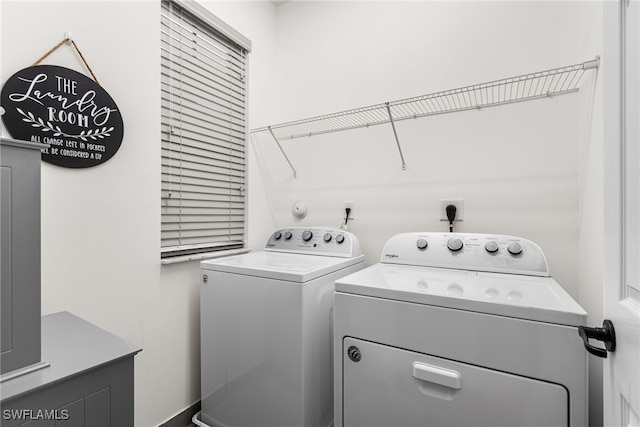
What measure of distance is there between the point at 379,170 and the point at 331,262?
2.27 feet

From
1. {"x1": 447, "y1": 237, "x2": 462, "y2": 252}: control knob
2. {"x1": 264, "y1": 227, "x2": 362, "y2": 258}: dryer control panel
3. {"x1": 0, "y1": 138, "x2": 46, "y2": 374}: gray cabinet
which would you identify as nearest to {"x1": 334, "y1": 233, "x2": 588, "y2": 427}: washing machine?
{"x1": 447, "y1": 237, "x2": 462, "y2": 252}: control knob

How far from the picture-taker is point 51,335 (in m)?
0.92

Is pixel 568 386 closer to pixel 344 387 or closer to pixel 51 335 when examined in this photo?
pixel 344 387

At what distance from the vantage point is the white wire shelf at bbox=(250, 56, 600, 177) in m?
1.39

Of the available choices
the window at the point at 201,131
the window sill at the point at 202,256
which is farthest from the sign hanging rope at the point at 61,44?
the window sill at the point at 202,256

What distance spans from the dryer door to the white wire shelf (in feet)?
3.71

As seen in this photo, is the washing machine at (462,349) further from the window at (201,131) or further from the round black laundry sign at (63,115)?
the round black laundry sign at (63,115)

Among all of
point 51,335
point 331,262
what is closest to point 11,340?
point 51,335

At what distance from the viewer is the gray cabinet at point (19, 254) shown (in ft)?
2.20

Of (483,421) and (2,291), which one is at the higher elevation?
(2,291)

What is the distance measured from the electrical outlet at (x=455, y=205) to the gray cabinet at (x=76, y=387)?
60.3 inches

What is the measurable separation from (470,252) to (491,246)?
91 millimetres

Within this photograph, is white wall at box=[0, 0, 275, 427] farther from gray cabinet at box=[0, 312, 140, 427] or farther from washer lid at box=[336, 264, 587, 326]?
washer lid at box=[336, 264, 587, 326]

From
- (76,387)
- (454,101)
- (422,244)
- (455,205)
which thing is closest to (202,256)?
(76,387)
